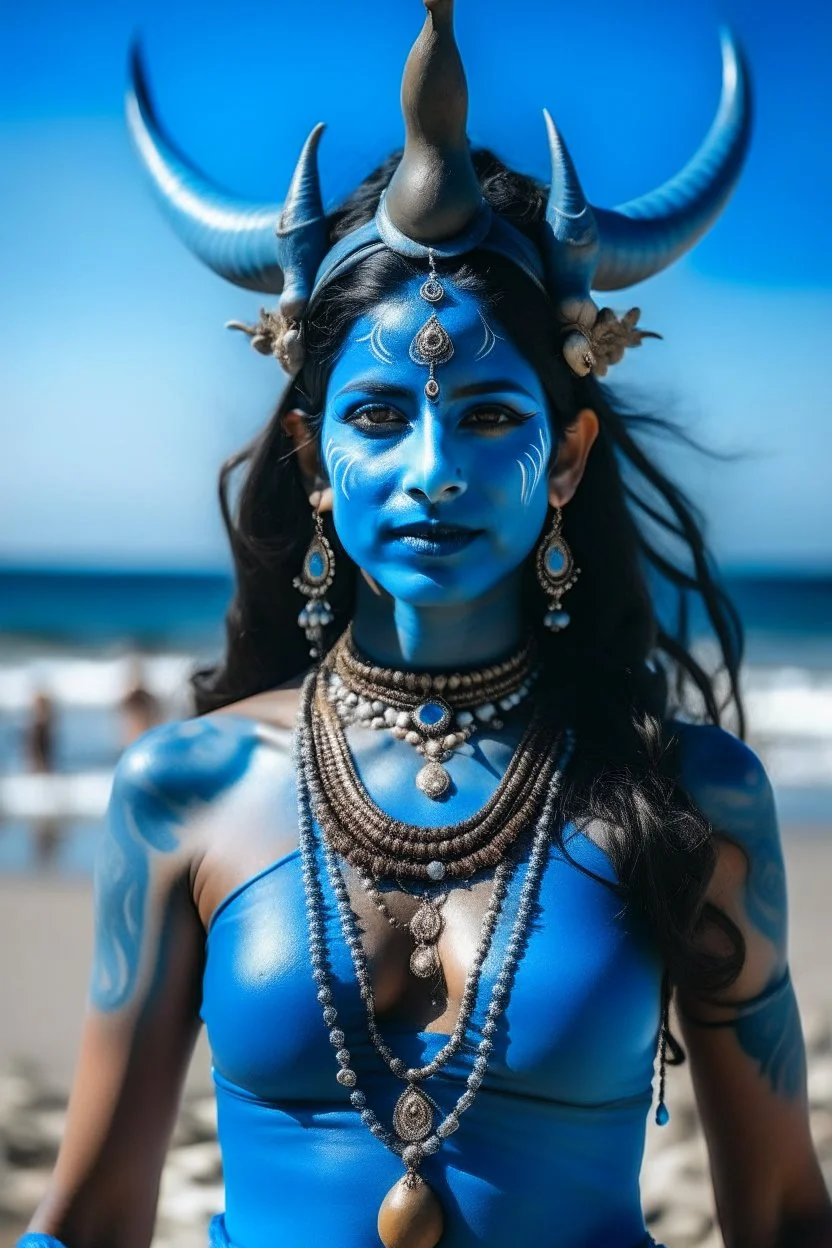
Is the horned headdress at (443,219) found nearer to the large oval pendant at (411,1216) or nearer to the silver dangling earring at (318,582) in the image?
the silver dangling earring at (318,582)

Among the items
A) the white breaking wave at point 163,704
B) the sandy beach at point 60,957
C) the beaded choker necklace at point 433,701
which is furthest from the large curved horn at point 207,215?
the white breaking wave at point 163,704

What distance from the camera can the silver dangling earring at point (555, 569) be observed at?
2.65 m

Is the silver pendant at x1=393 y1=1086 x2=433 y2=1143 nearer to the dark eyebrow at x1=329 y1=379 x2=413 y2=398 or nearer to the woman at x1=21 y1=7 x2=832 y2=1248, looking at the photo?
the woman at x1=21 y1=7 x2=832 y2=1248

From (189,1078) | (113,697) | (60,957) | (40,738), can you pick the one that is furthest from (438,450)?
(113,697)

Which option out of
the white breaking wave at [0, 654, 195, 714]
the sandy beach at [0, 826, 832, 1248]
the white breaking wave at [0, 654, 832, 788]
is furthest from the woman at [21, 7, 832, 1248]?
the white breaking wave at [0, 654, 195, 714]

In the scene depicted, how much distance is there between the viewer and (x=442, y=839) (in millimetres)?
2395

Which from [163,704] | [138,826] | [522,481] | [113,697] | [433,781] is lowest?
[113,697]

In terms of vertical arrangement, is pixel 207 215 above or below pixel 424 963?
above

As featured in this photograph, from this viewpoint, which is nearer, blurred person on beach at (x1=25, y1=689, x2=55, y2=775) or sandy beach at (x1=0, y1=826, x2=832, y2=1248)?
sandy beach at (x1=0, y1=826, x2=832, y2=1248)

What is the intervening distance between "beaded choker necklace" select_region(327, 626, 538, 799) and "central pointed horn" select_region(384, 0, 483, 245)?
0.77 meters

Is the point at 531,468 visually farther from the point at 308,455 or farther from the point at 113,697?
the point at 113,697

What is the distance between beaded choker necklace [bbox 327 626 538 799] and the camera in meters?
2.54

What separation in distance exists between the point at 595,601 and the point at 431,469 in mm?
655

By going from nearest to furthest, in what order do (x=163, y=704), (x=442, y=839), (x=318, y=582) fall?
(x=442, y=839) → (x=318, y=582) → (x=163, y=704)
